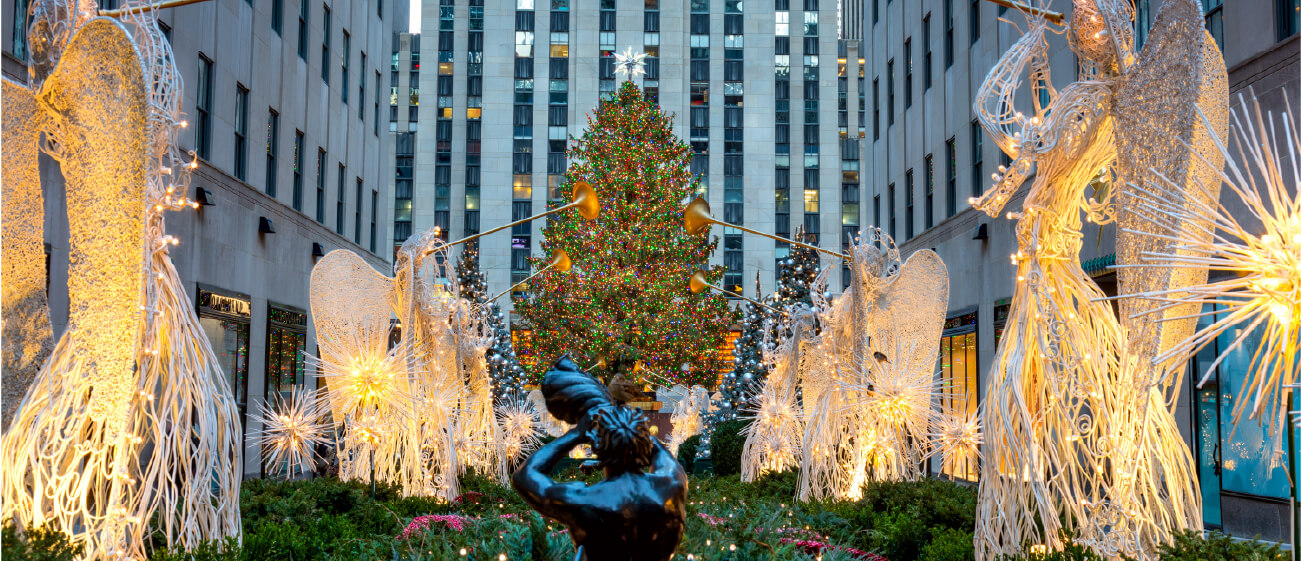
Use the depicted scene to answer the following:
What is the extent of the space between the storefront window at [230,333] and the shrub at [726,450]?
8.95m

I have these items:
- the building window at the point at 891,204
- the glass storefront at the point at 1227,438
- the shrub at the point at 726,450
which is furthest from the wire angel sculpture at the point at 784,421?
the building window at the point at 891,204

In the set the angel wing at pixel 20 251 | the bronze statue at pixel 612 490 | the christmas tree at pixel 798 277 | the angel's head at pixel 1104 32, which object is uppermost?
the christmas tree at pixel 798 277

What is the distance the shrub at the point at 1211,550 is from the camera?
496 centimetres

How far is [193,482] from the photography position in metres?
5.56

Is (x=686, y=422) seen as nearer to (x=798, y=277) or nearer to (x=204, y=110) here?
(x=798, y=277)

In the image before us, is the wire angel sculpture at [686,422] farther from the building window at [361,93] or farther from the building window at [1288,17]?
the building window at [1288,17]

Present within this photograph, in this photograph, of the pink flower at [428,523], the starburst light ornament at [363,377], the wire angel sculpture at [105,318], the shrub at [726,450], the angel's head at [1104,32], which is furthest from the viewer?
the shrub at [726,450]

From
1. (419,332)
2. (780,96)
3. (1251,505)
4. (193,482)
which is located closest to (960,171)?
(1251,505)

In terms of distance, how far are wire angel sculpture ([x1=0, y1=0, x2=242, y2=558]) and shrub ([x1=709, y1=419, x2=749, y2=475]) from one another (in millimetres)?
14311

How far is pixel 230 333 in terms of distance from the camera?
1806 centimetres

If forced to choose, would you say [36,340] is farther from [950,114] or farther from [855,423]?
[950,114]

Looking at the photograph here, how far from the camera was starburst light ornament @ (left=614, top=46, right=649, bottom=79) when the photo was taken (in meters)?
49.9

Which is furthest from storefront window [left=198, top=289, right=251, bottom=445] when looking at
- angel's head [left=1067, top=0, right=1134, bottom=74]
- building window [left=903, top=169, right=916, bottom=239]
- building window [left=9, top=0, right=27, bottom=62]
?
building window [left=903, top=169, right=916, bottom=239]

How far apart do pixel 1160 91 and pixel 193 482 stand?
19.3 feet
